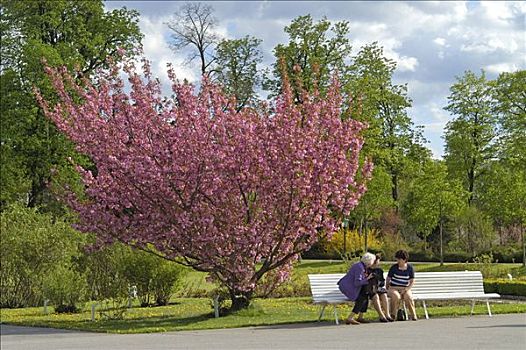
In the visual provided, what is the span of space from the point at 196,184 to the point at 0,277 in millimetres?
10255

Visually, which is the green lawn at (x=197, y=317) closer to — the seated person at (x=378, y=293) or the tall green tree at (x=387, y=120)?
the seated person at (x=378, y=293)

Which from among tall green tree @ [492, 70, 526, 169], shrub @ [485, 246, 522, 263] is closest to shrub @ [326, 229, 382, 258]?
shrub @ [485, 246, 522, 263]

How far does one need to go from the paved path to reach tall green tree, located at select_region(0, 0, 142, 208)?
21.3 metres

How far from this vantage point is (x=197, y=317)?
59.0 ft

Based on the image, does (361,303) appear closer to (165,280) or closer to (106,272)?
(165,280)

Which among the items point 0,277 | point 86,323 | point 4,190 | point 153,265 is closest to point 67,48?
point 4,190

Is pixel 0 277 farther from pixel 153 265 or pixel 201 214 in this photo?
pixel 201 214

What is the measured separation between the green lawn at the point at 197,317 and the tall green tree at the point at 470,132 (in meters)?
31.2

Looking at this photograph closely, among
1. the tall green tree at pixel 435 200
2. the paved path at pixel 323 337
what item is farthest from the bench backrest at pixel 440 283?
the tall green tree at pixel 435 200

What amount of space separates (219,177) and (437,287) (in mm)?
4931

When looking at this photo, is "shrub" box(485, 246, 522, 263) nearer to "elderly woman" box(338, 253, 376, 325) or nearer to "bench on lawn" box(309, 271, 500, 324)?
"bench on lawn" box(309, 271, 500, 324)

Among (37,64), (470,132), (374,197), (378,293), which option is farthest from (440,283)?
(470,132)

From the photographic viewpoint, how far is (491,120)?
51219mm

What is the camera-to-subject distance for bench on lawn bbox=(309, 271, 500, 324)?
1605 centimetres
